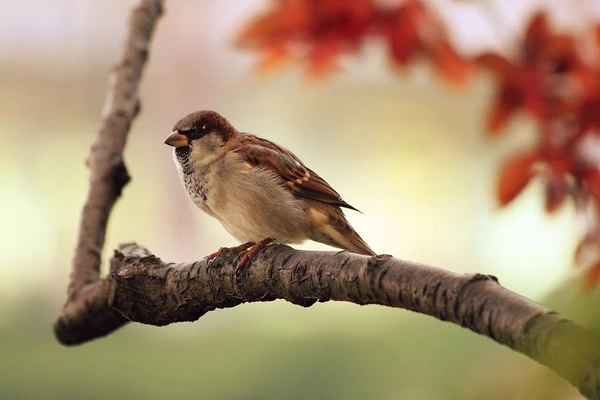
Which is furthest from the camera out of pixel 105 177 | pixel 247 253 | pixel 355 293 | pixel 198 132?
pixel 198 132

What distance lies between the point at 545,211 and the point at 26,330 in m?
1.59

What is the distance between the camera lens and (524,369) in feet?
1.39

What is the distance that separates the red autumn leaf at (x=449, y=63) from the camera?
1.32 m

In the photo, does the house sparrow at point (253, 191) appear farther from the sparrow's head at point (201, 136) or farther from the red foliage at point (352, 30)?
the red foliage at point (352, 30)

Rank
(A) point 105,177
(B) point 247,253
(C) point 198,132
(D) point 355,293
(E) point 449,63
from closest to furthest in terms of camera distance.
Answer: (D) point 355,293
(B) point 247,253
(A) point 105,177
(C) point 198,132
(E) point 449,63

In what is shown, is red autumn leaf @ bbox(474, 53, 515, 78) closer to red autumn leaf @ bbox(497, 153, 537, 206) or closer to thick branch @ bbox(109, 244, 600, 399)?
red autumn leaf @ bbox(497, 153, 537, 206)

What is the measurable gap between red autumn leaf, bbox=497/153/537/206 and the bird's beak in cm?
50

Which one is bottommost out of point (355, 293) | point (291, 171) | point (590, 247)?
point (355, 293)

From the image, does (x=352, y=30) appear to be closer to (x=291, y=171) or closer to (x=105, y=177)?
(x=291, y=171)

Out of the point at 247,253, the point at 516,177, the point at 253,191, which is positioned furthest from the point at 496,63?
the point at 247,253

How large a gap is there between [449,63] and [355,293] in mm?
744

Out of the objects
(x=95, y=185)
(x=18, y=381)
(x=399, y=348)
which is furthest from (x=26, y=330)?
(x=95, y=185)

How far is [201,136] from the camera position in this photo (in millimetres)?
1202

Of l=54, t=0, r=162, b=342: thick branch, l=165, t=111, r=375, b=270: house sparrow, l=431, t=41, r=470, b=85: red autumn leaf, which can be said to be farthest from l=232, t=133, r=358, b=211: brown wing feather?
l=431, t=41, r=470, b=85: red autumn leaf
